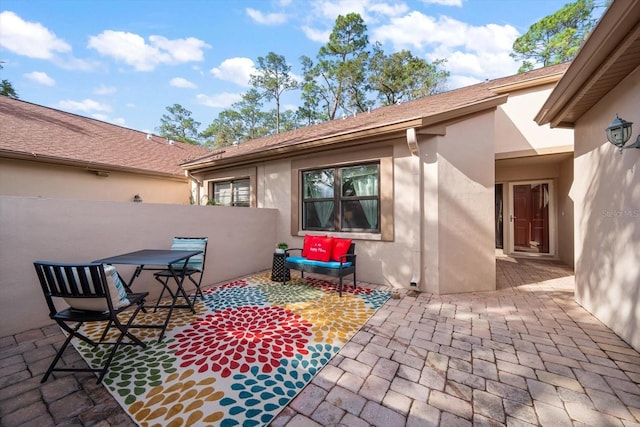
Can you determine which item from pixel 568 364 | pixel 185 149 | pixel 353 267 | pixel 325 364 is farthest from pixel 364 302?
pixel 185 149

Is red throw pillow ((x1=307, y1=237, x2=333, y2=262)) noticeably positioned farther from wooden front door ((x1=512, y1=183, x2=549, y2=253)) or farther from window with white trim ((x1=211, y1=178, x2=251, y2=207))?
wooden front door ((x1=512, y1=183, x2=549, y2=253))

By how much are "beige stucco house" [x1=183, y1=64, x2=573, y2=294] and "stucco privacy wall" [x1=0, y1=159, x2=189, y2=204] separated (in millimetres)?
2454

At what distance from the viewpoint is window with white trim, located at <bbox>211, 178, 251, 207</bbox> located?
7.30 metres

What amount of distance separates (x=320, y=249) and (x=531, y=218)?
7.80 m

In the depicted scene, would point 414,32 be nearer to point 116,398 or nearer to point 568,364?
point 568,364

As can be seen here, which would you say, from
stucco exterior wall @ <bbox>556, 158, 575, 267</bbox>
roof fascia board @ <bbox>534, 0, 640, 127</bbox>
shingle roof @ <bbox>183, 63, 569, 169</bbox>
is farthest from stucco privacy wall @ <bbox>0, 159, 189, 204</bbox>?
stucco exterior wall @ <bbox>556, 158, 575, 267</bbox>

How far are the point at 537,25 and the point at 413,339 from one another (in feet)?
70.9

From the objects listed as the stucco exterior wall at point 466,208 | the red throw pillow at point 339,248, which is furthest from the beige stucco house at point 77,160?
the stucco exterior wall at point 466,208

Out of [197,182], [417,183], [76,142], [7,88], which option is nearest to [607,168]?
[417,183]

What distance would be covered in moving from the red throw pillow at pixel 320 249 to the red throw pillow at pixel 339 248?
3.1 inches

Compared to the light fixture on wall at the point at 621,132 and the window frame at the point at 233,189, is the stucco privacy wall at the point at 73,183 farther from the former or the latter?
the light fixture on wall at the point at 621,132

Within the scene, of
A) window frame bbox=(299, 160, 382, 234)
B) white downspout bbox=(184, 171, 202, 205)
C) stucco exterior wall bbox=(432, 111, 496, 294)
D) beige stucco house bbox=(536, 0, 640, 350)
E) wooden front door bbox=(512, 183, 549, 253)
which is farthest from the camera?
white downspout bbox=(184, 171, 202, 205)

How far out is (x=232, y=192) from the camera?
300 inches

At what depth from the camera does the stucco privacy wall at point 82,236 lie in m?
2.94
